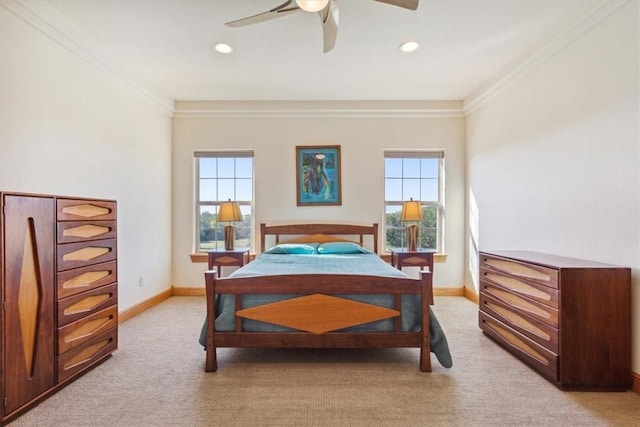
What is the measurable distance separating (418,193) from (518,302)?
2.21 metres

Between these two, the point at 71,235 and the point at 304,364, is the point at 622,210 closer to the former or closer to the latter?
the point at 304,364

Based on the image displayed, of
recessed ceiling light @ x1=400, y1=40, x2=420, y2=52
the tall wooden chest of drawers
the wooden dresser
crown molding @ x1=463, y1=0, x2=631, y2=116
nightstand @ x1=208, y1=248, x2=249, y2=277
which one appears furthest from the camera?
nightstand @ x1=208, y1=248, x2=249, y2=277

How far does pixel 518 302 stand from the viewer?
241 centimetres

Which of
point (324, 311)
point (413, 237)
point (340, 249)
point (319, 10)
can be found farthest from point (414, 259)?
point (319, 10)

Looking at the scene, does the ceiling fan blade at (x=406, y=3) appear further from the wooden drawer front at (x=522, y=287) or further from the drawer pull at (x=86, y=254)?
the drawer pull at (x=86, y=254)

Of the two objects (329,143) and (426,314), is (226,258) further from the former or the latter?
(426,314)

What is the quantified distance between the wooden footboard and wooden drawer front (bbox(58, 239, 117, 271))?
89 centimetres

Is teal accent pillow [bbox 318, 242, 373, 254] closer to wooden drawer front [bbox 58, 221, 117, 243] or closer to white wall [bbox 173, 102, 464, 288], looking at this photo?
white wall [bbox 173, 102, 464, 288]

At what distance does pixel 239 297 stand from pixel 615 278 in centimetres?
246

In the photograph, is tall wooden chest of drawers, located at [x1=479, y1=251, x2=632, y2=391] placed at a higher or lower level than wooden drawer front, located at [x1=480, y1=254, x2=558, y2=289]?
lower

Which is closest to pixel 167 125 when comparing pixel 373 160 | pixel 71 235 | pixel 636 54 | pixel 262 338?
pixel 71 235

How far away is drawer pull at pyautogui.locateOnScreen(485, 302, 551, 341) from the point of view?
2.15 metres

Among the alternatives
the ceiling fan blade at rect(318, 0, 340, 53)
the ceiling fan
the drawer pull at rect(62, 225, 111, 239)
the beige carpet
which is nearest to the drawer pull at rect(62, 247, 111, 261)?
the drawer pull at rect(62, 225, 111, 239)

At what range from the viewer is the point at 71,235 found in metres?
2.12
